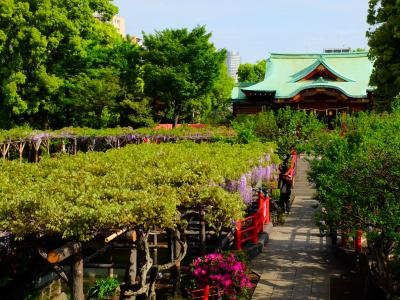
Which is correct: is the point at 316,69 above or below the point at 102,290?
above

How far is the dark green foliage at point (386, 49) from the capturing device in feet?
76.2

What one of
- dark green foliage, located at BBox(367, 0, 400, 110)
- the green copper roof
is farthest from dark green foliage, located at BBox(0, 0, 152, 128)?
dark green foliage, located at BBox(367, 0, 400, 110)

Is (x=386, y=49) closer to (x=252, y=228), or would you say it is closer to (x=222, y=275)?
Answer: (x=252, y=228)

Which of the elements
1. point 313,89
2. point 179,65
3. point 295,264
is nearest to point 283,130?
point 295,264

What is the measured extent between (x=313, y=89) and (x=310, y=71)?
163 inches

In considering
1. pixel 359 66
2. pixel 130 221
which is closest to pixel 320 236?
pixel 130 221

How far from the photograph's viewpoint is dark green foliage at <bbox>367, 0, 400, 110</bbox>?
23.2 meters

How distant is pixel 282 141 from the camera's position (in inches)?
922

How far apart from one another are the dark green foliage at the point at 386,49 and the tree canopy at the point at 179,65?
67.7 feet

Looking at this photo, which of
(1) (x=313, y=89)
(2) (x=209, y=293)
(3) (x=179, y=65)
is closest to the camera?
(2) (x=209, y=293)

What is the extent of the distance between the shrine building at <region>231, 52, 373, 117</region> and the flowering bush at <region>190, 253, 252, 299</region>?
1104 inches

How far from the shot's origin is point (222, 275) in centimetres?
1096

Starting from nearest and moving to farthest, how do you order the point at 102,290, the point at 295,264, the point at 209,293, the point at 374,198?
the point at 374,198 → the point at 209,293 → the point at 102,290 → the point at 295,264

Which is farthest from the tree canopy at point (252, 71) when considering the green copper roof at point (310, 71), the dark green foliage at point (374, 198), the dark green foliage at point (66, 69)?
the dark green foliage at point (374, 198)
